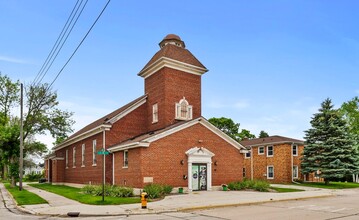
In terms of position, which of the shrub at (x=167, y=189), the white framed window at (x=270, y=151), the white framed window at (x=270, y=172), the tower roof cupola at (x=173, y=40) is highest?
the tower roof cupola at (x=173, y=40)

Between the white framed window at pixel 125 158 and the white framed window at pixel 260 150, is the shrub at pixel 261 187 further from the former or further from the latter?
the white framed window at pixel 260 150

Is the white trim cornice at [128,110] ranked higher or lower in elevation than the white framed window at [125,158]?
higher

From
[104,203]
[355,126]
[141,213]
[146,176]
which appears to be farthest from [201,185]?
[355,126]

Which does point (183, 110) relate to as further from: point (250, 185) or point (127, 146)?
point (250, 185)

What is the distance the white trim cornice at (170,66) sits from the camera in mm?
29172

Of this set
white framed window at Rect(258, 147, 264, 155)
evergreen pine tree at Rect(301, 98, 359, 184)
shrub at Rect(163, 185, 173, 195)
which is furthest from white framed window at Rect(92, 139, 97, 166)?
evergreen pine tree at Rect(301, 98, 359, 184)

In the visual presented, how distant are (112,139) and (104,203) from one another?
11.7 meters

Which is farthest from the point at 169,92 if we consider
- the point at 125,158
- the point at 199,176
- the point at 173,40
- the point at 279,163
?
the point at 279,163

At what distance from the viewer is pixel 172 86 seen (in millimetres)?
29422

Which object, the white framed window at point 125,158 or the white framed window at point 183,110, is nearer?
the white framed window at point 125,158

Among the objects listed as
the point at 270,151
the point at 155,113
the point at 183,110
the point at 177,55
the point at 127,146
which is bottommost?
the point at 270,151

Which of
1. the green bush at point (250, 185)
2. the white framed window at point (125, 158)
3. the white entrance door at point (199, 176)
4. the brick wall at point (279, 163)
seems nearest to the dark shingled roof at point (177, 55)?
the white framed window at point (125, 158)

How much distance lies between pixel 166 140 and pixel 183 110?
5362 mm

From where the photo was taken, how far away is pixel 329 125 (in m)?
38.8
